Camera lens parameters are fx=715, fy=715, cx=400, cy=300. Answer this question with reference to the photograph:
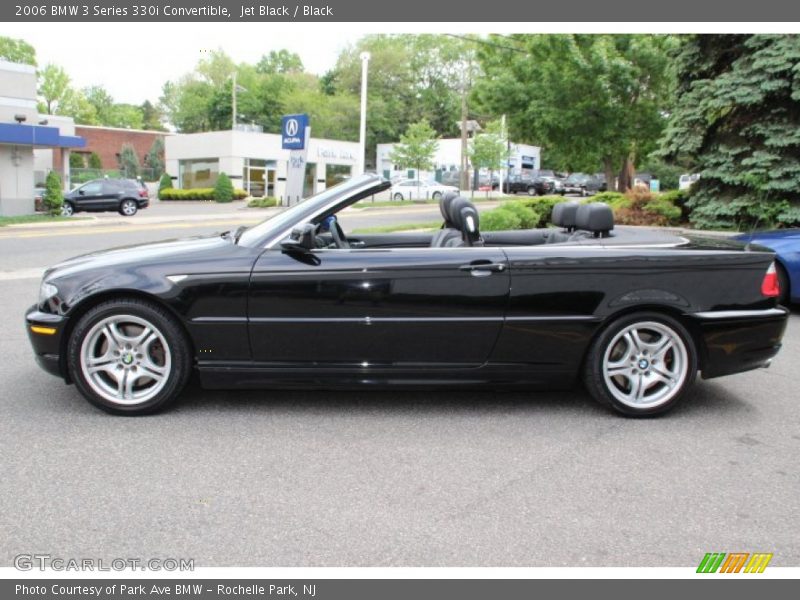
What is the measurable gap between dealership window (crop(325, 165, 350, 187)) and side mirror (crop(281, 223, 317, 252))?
44361 millimetres

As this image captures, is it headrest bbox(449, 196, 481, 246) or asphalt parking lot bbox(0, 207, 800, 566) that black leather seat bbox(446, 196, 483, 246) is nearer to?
headrest bbox(449, 196, 481, 246)

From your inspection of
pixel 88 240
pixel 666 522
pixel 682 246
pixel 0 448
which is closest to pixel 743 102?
pixel 682 246

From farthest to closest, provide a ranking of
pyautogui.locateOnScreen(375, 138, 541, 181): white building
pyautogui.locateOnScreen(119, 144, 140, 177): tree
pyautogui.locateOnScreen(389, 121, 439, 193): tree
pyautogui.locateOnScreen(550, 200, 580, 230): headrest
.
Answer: pyautogui.locateOnScreen(119, 144, 140, 177): tree → pyautogui.locateOnScreen(375, 138, 541, 181): white building → pyautogui.locateOnScreen(389, 121, 439, 193): tree → pyautogui.locateOnScreen(550, 200, 580, 230): headrest

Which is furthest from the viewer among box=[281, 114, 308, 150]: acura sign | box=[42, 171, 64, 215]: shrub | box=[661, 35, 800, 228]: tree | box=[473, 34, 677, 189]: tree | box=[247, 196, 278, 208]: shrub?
box=[247, 196, 278, 208]: shrub

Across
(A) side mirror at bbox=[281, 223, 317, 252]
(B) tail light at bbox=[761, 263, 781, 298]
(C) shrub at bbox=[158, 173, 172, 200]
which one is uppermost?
(C) shrub at bbox=[158, 173, 172, 200]

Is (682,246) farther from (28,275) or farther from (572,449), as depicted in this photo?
(28,275)

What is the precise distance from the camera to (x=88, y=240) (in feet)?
58.1

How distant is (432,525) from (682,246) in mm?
2680

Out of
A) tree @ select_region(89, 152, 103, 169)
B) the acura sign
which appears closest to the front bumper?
the acura sign

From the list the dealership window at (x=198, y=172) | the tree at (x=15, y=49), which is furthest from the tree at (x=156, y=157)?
the tree at (x=15, y=49)

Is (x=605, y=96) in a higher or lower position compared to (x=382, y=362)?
higher

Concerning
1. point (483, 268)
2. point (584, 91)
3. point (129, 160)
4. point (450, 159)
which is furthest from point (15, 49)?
point (483, 268)

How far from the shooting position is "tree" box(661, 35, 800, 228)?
1345 centimetres

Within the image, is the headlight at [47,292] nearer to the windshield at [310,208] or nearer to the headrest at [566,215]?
the windshield at [310,208]
